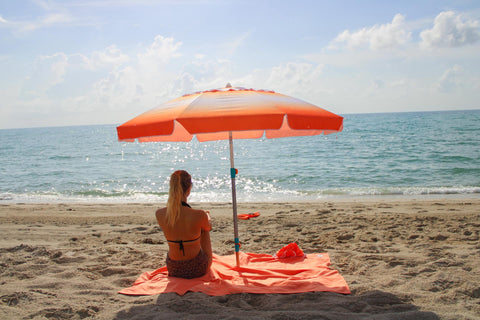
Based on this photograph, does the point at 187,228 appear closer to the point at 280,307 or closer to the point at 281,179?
the point at 280,307

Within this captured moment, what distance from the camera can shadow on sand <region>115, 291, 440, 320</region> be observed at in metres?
3.01

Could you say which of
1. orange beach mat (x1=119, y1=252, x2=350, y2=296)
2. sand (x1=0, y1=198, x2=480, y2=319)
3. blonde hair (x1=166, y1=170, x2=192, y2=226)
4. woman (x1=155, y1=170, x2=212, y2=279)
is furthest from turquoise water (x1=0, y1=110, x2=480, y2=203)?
blonde hair (x1=166, y1=170, x2=192, y2=226)

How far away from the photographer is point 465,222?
6.55 metres

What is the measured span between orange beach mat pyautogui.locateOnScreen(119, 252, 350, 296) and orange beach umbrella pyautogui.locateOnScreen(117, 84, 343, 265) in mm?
1594

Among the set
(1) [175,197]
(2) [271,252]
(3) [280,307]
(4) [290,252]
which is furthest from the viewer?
(2) [271,252]

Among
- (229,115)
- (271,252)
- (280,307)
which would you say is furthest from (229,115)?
(271,252)

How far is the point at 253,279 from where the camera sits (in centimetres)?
403

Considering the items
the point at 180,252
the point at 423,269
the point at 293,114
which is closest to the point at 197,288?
the point at 180,252

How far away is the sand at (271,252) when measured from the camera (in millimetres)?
3193

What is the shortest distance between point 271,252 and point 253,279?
4.66 feet

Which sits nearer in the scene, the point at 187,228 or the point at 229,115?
the point at 229,115

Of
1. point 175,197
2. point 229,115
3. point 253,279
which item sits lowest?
point 253,279

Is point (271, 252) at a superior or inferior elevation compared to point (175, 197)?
inferior

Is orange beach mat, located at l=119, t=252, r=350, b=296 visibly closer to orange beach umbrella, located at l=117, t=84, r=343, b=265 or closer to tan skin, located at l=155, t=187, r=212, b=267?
tan skin, located at l=155, t=187, r=212, b=267
